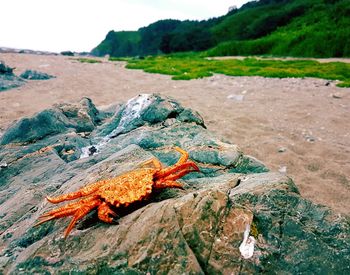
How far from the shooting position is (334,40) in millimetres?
32250

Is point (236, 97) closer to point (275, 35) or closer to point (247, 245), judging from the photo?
point (247, 245)

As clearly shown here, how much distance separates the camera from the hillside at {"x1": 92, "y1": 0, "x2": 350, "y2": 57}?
34.5m

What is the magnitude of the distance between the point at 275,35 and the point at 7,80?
42.6m

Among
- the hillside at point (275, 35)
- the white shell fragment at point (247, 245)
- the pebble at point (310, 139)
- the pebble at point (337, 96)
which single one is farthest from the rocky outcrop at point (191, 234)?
the hillside at point (275, 35)

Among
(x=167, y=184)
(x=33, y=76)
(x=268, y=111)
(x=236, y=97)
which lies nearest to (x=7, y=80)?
(x=33, y=76)

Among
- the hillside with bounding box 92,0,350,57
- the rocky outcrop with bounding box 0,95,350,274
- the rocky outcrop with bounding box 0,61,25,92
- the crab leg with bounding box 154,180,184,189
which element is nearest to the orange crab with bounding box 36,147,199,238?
the crab leg with bounding box 154,180,184,189

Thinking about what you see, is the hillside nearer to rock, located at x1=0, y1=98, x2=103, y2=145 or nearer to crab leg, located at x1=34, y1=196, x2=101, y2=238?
rock, located at x1=0, y1=98, x2=103, y2=145

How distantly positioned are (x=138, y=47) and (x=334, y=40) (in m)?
109

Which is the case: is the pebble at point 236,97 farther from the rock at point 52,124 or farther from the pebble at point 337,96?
the rock at point 52,124

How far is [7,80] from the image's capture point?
645 inches

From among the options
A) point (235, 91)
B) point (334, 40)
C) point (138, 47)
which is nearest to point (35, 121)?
point (235, 91)

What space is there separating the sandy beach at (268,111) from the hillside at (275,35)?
66.0ft

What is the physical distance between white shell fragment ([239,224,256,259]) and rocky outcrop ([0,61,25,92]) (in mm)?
15187

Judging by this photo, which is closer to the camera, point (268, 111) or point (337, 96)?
point (268, 111)
